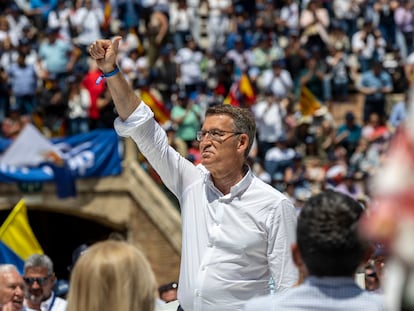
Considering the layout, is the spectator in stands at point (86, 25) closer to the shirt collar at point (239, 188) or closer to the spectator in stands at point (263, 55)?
the spectator in stands at point (263, 55)

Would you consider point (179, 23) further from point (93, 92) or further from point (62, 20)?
point (93, 92)

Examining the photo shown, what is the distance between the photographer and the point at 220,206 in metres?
5.24

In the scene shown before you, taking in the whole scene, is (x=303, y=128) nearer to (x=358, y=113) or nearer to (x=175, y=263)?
(x=358, y=113)

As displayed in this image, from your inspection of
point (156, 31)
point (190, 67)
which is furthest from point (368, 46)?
point (156, 31)

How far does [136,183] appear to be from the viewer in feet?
63.6

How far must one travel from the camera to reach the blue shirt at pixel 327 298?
11.5ft

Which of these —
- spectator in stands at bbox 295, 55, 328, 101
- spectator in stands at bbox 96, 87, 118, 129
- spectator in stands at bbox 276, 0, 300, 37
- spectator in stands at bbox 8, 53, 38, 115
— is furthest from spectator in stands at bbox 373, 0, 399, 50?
spectator in stands at bbox 8, 53, 38, 115

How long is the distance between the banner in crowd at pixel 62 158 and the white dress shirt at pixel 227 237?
42.7 feet

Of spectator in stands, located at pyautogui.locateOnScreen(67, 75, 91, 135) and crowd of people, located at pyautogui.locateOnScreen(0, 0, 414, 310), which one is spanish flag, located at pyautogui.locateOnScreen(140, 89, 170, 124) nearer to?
crowd of people, located at pyautogui.locateOnScreen(0, 0, 414, 310)

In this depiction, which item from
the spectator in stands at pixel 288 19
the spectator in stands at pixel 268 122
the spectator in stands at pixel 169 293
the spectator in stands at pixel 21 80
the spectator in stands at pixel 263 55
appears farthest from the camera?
the spectator in stands at pixel 288 19

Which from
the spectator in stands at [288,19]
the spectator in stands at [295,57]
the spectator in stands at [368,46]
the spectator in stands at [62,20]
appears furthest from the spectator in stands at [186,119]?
the spectator in stands at [368,46]

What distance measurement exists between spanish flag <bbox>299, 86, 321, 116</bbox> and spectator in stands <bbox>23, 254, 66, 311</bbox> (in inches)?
494

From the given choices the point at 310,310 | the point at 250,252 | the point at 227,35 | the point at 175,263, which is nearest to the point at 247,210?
the point at 250,252

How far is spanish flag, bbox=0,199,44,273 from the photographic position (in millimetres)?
10227
